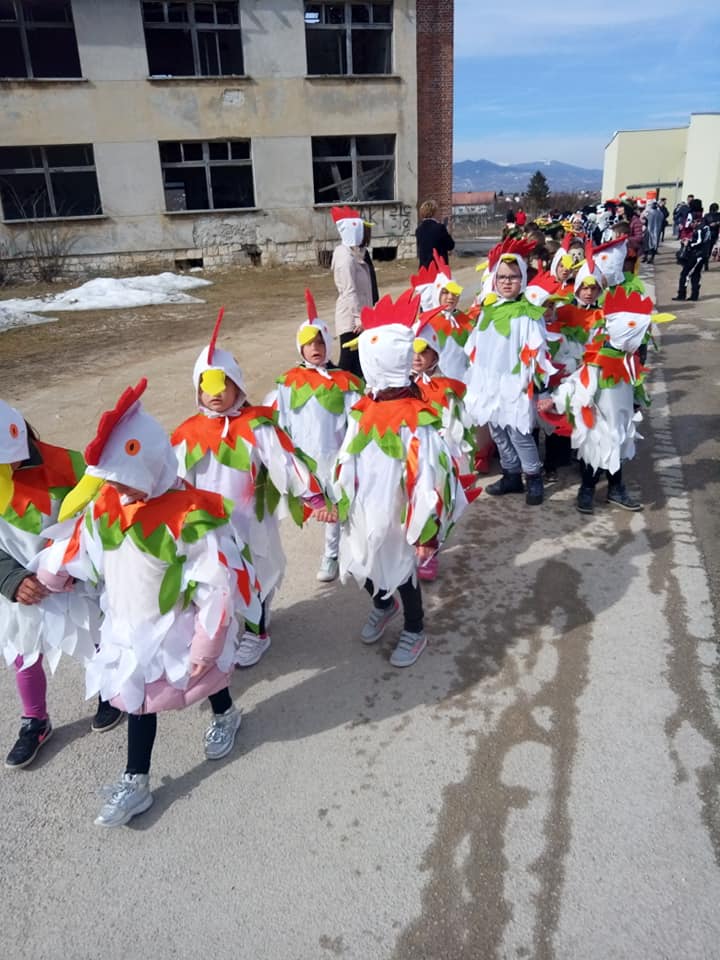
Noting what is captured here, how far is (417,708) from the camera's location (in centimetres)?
320

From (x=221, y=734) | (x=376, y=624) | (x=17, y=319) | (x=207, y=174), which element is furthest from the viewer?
(x=207, y=174)

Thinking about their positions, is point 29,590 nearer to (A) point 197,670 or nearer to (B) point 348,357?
(A) point 197,670

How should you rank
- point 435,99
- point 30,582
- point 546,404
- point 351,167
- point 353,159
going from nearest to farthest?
point 30,582
point 546,404
point 353,159
point 351,167
point 435,99

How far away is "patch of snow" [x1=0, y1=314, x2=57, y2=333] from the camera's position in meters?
11.8

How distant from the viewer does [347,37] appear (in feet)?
62.3

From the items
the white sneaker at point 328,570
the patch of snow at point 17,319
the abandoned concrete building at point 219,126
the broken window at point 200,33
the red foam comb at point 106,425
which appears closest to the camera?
the red foam comb at point 106,425

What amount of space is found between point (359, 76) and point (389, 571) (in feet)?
64.1

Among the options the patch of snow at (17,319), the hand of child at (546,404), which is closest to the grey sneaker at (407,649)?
the hand of child at (546,404)

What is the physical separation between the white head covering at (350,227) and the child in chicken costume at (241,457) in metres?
3.61

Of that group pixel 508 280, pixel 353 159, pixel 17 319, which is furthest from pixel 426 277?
pixel 353 159

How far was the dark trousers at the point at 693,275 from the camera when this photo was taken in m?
13.6

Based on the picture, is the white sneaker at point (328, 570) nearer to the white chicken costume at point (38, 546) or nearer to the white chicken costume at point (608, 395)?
the white chicken costume at point (38, 546)

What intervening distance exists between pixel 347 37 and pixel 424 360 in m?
18.7

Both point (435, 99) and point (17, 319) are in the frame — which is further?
point (435, 99)
